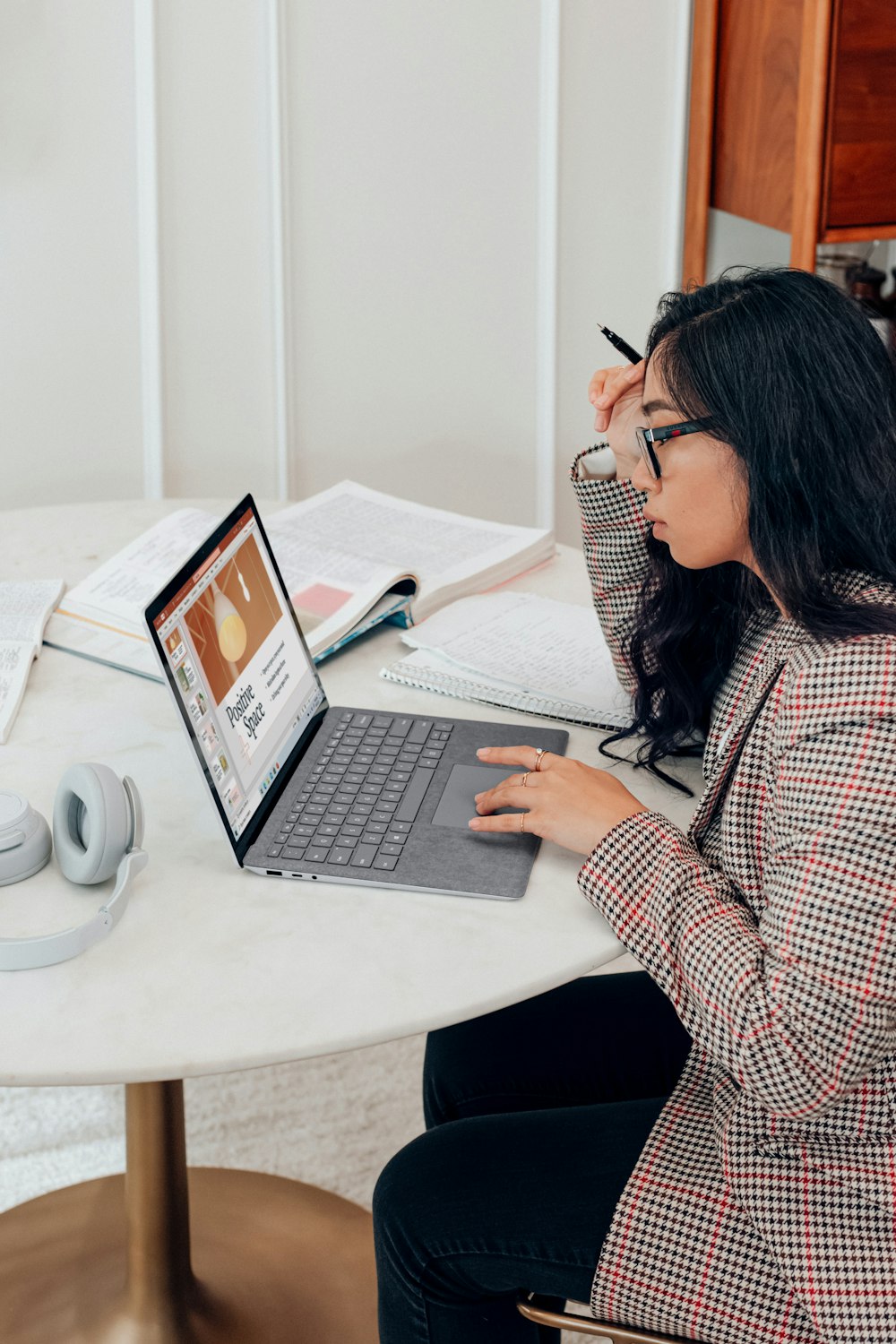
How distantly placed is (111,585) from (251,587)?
43 centimetres

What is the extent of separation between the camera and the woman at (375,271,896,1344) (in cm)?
86

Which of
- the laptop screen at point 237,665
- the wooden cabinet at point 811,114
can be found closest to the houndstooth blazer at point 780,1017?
the laptop screen at point 237,665

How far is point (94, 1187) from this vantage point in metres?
1.68

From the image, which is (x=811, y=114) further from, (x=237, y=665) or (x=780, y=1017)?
(x=780, y=1017)

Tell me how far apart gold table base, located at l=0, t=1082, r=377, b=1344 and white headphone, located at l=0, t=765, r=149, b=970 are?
15.9 inches

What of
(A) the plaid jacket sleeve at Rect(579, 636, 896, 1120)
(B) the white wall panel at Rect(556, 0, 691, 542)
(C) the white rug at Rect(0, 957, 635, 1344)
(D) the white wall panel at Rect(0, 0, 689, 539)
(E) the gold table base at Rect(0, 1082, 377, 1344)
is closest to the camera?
(A) the plaid jacket sleeve at Rect(579, 636, 896, 1120)

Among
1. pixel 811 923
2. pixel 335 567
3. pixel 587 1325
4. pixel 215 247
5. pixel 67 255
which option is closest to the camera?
pixel 811 923

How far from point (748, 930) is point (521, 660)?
21.1 inches

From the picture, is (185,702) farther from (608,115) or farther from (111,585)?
(608,115)

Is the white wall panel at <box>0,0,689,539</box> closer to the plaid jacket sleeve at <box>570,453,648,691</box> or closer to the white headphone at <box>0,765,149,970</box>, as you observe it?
the plaid jacket sleeve at <box>570,453,648,691</box>

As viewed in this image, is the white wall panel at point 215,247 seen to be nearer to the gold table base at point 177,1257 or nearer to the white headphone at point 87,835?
the gold table base at point 177,1257

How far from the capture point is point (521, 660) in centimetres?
141

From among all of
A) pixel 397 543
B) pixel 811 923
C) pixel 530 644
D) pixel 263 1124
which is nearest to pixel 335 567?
pixel 397 543

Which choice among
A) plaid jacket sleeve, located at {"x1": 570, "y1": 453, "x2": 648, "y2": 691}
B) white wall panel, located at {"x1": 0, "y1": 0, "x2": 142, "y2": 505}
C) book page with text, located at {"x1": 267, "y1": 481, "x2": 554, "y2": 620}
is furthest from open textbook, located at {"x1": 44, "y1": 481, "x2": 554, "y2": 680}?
white wall panel, located at {"x1": 0, "y1": 0, "x2": 142, "y2": 505}
